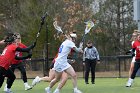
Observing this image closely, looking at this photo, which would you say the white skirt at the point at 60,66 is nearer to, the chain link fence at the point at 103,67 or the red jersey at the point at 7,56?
the red jersey at the point at 7,56

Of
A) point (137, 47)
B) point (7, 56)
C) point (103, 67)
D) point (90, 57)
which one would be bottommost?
point (103, 67)

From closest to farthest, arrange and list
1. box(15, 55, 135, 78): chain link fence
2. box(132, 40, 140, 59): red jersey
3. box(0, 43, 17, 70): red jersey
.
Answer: box(0, 43, 17, 70): red jersey < box(132, 40, 140, 59): red jersey < box(15, 55, 135, 78): chain link fence

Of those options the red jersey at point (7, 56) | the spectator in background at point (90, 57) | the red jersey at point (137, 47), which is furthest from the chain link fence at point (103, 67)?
the red jersey at point (7, 56)

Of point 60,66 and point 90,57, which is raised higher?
point 60,66

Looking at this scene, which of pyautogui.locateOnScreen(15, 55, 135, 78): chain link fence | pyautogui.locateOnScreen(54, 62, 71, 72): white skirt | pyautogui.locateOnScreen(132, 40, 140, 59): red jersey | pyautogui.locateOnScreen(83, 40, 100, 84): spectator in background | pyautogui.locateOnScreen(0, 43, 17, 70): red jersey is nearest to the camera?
pyautogui.locateOnScreen(54, 62, 71, 72): white skirt

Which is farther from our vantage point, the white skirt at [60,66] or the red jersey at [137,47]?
the red jersey at [137,47]

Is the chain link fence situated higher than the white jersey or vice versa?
the white jersey

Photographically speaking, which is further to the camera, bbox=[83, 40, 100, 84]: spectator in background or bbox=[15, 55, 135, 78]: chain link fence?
bbox=[15, 55, 135, 78]: chain link fence

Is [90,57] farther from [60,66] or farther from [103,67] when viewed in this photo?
[103,67]

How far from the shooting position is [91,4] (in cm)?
4225

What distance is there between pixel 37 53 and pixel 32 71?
143 centimetres

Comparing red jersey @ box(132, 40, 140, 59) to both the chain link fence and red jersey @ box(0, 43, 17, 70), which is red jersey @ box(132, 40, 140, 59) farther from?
the chain link fence

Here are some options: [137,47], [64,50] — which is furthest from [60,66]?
[137,47]

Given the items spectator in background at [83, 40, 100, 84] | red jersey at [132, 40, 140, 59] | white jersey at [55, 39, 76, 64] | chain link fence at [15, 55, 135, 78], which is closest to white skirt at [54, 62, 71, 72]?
white jersey at [55, 39, 76, 64]
